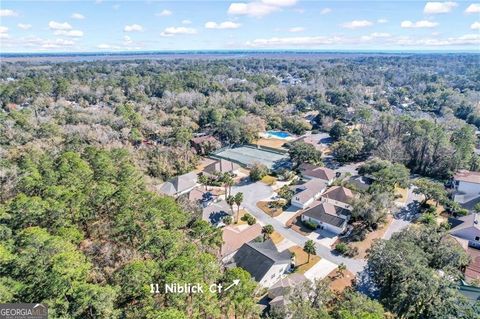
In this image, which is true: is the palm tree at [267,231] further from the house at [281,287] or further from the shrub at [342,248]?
the house at [281,287]

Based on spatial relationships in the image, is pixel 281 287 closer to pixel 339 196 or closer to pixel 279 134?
pixel 339 196

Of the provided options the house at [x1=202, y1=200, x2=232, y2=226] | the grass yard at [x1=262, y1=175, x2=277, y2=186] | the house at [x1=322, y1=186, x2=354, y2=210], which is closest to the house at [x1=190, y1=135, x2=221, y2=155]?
the grass yard at [x1=262, y1=175, x2=277, y2=186]

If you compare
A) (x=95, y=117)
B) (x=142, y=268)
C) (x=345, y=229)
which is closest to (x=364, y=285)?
(x=345, y=229)

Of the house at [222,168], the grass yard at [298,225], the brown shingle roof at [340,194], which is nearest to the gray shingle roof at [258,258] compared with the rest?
the grass yard at [298,225]

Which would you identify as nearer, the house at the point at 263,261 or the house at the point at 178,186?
the house at the point at 263,261

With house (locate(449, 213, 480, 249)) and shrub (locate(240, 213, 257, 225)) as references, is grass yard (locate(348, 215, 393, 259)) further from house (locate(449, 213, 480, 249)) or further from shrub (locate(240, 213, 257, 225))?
shrub (locate(240, 213, 257, 225))

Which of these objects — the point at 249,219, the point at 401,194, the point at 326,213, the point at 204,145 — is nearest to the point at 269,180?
the point at 249,219
